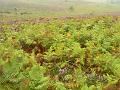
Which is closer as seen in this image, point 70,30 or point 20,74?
point 20,74

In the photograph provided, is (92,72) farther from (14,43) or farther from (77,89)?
(14,43)

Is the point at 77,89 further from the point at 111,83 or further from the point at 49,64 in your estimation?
the point at 49,64

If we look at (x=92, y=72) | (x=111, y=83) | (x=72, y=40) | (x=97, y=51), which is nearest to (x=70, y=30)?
(x=72, y=40)

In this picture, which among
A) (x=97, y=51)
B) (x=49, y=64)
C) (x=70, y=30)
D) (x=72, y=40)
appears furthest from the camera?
(x=70, y=30)

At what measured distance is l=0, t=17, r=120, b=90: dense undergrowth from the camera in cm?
1006

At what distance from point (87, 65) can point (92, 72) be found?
0.86 meters

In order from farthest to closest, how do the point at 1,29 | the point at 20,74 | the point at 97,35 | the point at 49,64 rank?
the point at 1,29, the point at 97,35, the point at 49,64, the point at 20,74

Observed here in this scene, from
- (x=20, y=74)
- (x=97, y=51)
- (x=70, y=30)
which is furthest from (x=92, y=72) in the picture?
(x=70, y=30)

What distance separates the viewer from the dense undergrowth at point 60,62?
10062mm

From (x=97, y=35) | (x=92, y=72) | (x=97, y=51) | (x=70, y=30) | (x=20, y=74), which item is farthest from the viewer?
(x=70, y=30)

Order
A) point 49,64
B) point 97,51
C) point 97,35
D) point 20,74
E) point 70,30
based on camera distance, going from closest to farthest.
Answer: point 20,74 < point 49,64 < point 97,51 < point 97,35 < point 70,30

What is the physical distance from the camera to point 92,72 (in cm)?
1229

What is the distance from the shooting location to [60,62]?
43.2 feet

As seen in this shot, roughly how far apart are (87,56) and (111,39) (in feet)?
8.06
